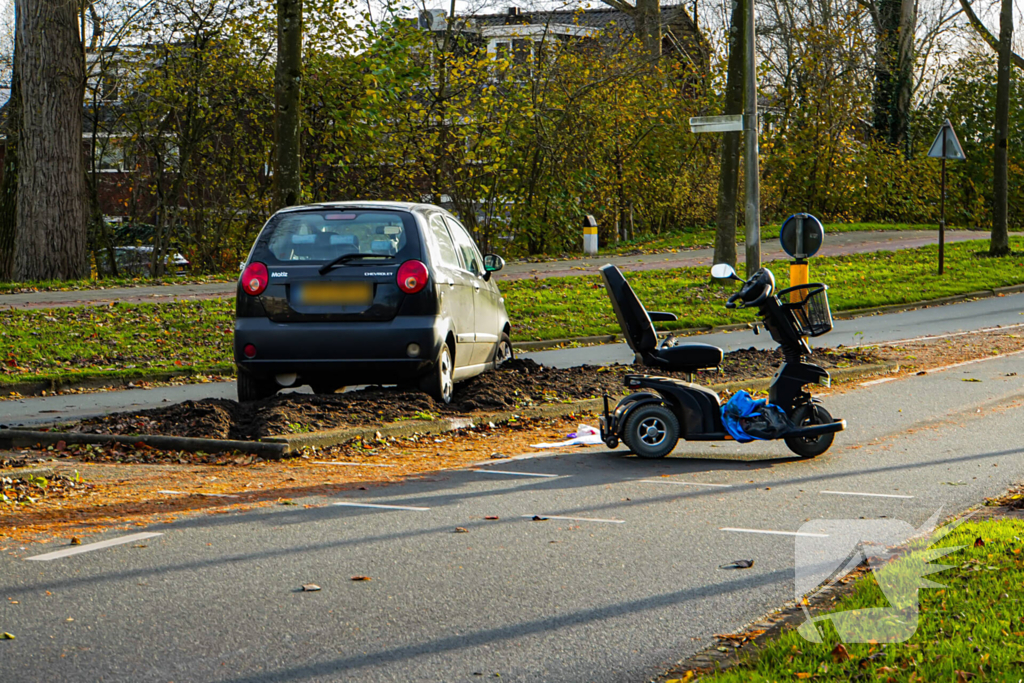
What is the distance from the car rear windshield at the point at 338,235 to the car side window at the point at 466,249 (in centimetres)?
129

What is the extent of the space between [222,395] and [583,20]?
1654 inches

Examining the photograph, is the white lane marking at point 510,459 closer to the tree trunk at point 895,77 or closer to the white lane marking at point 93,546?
the white lane marking at point 93,546

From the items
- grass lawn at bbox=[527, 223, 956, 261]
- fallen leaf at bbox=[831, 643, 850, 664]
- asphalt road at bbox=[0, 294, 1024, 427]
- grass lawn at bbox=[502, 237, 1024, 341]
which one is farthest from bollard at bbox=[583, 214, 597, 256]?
fallen leaf at bbox=[831, 643, 850, 664]

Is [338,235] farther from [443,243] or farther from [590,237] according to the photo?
[590,237]

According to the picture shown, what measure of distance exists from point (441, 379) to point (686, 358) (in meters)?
2.27

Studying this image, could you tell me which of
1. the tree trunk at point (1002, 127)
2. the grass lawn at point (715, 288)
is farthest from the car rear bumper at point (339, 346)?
the tree trunk at point (1002, 127)

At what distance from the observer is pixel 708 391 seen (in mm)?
8289

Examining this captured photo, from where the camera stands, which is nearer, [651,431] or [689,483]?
[689,483]

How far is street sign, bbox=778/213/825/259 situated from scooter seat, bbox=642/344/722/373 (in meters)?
4.67

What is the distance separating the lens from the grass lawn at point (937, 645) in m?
3.59

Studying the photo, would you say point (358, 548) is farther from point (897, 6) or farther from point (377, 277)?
point (897, 6)

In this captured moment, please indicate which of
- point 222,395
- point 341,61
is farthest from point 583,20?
point 222,395

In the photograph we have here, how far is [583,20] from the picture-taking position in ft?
167

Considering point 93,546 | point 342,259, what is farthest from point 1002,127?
point 93,546
